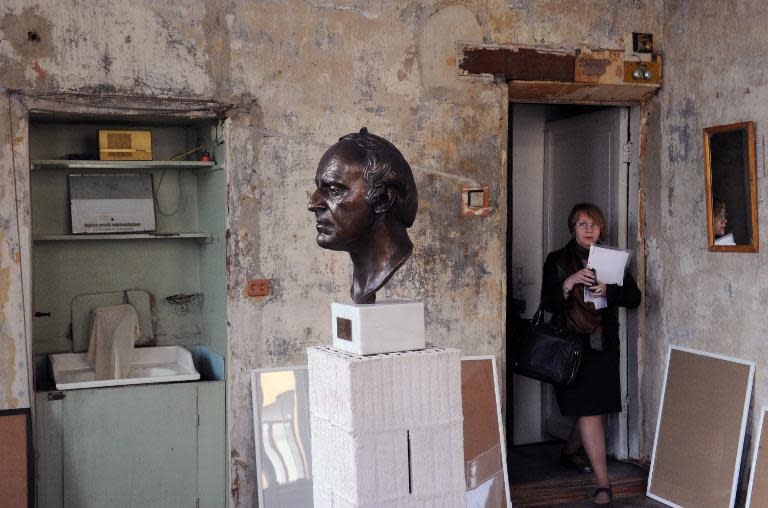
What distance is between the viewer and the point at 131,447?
4516mm

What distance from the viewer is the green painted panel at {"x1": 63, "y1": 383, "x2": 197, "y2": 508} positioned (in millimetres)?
4418

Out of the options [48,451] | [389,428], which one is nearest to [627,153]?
[389,428]

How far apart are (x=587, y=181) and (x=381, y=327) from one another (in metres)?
3.09

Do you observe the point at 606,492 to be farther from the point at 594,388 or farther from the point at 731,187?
the point at 731,187

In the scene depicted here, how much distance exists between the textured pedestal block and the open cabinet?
1430 millimetres

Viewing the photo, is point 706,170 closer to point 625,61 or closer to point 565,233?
point 625,61

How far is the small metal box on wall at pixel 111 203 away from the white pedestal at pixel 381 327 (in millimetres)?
2076

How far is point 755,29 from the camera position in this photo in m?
4.61

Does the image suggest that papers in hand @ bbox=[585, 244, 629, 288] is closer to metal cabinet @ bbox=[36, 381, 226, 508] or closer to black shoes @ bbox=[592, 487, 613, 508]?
black shoes @ bbox=[592, 487, 613, 508]

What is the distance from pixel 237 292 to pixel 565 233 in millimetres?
2572

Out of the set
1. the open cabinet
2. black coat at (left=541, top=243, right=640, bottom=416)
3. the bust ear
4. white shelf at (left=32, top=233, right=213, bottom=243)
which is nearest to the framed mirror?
black coat at (left=541, top=243, right=640, bottom=416)

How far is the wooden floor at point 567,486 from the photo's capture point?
204 inches

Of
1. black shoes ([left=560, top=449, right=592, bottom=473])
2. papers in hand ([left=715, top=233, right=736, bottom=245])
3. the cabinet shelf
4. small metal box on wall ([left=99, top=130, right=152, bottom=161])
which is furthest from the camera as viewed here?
black shoes ([left=560, top=449, right=592, bottom=473])

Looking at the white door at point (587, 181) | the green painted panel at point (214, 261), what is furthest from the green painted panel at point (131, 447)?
the white door at point (587, 181)
